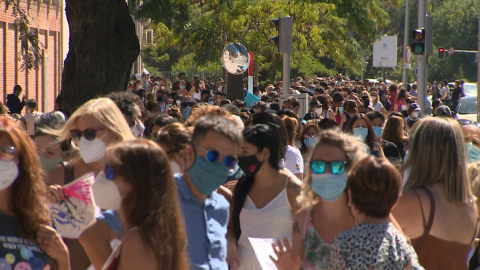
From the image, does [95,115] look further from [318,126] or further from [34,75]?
[34,75]

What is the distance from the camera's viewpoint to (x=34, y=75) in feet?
95.3

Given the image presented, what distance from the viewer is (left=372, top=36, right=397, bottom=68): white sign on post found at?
52.4 metres

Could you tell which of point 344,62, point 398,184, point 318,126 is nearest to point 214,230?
point 398,184

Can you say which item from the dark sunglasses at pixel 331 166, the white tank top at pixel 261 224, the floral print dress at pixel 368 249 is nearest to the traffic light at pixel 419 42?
the white tank top at pixel 261 224

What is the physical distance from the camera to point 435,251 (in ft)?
14.3

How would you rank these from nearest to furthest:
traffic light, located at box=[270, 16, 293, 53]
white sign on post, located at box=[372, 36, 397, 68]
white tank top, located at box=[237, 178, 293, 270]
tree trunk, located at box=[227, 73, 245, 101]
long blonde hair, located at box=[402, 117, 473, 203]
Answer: long blonde hair, located at box=[402, 117, 473, 203]
white tank top, located at box=[237, 178, 293, 270]
traffic light, located at box=[270, 16, 293, 53]
tree trunk, located at box=[227, 73, 245, 101]
white sign on post, located at box=[372, 36, 397, 68]

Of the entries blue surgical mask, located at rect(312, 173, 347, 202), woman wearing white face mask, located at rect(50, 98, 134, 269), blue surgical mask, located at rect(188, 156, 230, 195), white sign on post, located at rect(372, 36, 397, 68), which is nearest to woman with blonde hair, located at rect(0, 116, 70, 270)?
blue surgical mask, located at rect(188, 156, 230, 195)

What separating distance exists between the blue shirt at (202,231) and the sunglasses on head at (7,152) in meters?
0.86

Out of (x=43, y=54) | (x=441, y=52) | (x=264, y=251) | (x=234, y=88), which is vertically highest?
(x=441, y=52)

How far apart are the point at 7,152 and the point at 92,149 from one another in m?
1.10

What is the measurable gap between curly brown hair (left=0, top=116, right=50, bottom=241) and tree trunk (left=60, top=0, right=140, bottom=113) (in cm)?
843

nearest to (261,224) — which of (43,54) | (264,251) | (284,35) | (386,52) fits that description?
(264,251)

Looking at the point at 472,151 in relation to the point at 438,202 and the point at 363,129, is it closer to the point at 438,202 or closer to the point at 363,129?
the point at 438,202

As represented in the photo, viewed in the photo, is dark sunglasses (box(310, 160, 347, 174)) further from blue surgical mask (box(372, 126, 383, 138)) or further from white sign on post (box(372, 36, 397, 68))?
white sign on post (box(372, 36, 397, 68))
